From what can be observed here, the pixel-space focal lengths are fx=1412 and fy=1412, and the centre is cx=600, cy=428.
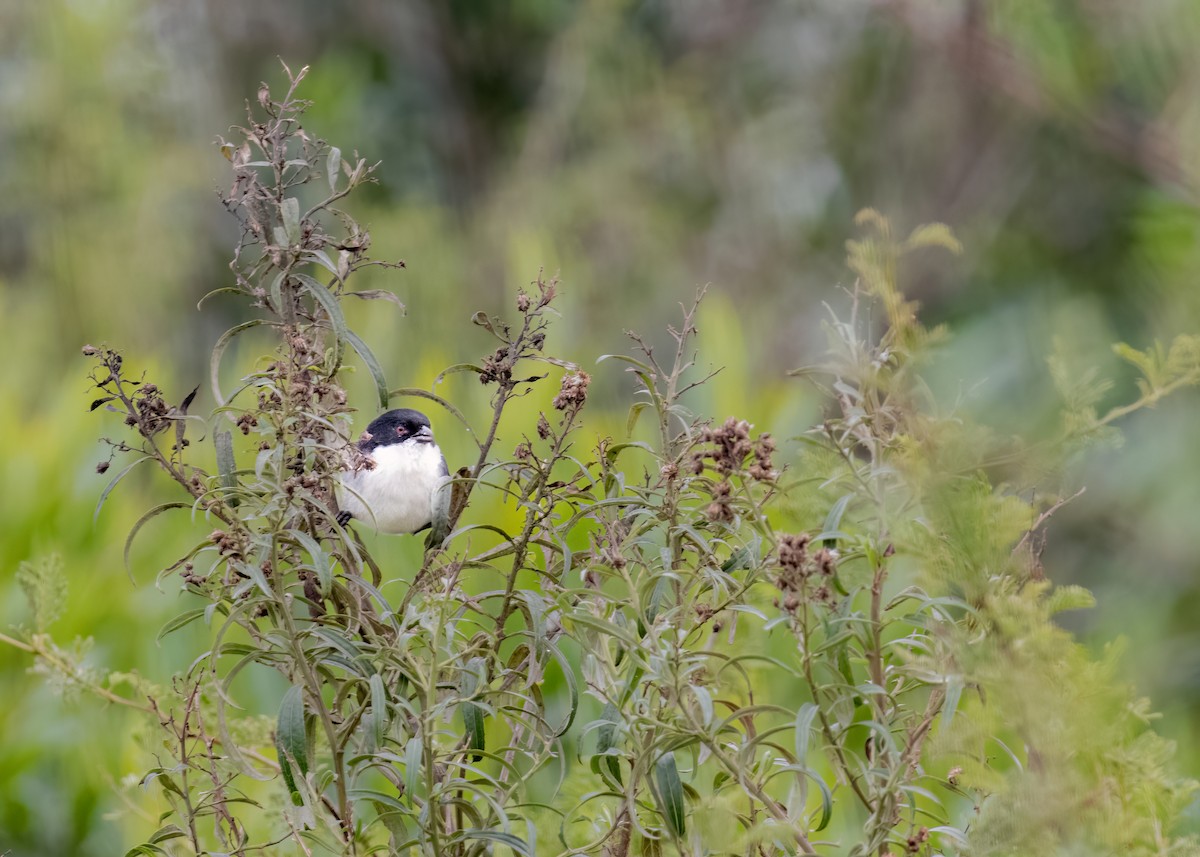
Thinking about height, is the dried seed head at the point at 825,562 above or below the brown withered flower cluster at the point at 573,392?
below

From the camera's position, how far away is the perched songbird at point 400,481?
172 cm

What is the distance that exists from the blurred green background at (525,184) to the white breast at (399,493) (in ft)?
5.08

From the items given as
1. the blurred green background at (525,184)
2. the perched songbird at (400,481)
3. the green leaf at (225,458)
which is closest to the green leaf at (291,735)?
the green leaf at (225,458)

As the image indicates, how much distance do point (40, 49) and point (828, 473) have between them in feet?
21.2

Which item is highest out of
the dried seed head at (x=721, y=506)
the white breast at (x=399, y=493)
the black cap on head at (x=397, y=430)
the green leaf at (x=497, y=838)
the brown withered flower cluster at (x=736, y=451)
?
the black cap on head at (x=397, y=430)

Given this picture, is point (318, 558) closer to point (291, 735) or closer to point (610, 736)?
point (291, 735)

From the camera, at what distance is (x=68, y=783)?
2.97 metres

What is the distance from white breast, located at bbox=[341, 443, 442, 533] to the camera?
1.72 meters

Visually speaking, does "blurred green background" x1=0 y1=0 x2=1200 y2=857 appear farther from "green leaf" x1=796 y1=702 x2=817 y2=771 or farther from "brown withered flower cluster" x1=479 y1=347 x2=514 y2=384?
"green leaf" x1=796 y1=702 x2=817 y2=771

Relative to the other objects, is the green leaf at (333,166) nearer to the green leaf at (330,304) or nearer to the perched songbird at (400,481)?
the green leaf at (330,304)

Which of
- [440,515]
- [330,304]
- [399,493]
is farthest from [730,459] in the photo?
[399,493]

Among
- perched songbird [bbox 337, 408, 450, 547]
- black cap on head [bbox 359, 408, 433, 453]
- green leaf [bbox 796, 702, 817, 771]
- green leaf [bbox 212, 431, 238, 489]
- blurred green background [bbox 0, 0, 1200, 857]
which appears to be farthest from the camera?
blurred green background [bbox 0, 0, 1200, 857]

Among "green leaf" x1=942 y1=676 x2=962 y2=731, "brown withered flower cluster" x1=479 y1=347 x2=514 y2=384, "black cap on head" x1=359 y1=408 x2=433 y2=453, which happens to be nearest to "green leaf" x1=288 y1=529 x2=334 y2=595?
"brown withered flower cluster" x1=479 y1=347 x2=514 y2=384

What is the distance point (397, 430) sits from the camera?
1.94 m
